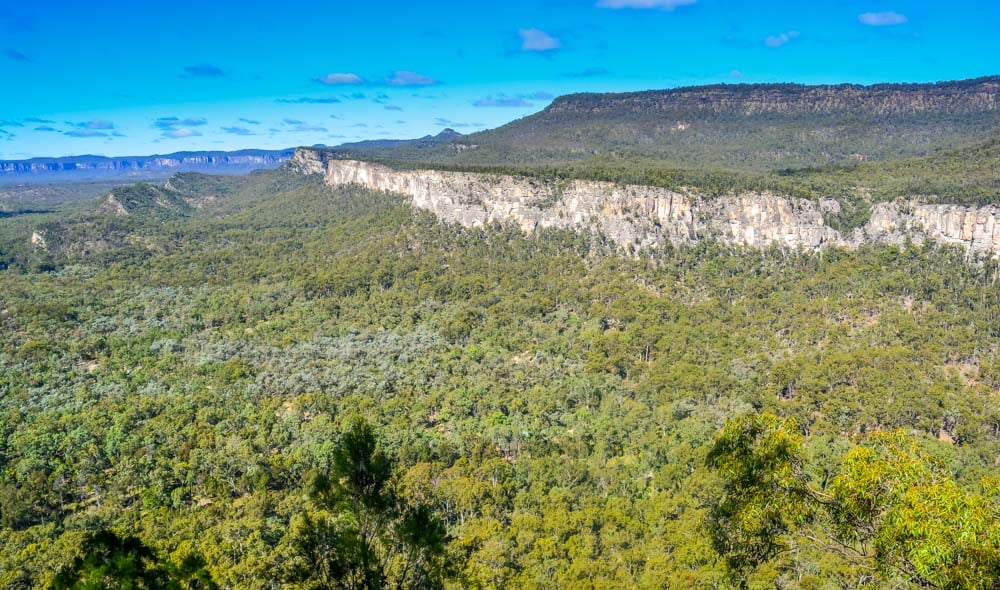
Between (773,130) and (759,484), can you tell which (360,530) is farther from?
(773,130)

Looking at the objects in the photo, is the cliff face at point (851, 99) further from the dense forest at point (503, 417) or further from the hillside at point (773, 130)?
the dense forest at point (503, 417)

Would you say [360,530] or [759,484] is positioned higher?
[759,484]

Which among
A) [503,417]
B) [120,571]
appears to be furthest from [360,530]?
[503,417]

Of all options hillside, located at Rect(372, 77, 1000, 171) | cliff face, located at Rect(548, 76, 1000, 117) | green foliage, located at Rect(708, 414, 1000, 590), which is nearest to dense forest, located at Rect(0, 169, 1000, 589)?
green foliage, located at Rect(708, 414, 1000, 590)

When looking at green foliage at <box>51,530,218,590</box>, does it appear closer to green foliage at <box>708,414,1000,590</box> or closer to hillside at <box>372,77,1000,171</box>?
green foliage at <box>708,414,1000,590</box>

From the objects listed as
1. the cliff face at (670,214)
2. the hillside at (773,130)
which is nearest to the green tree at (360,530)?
the cliff face at (670,214)
